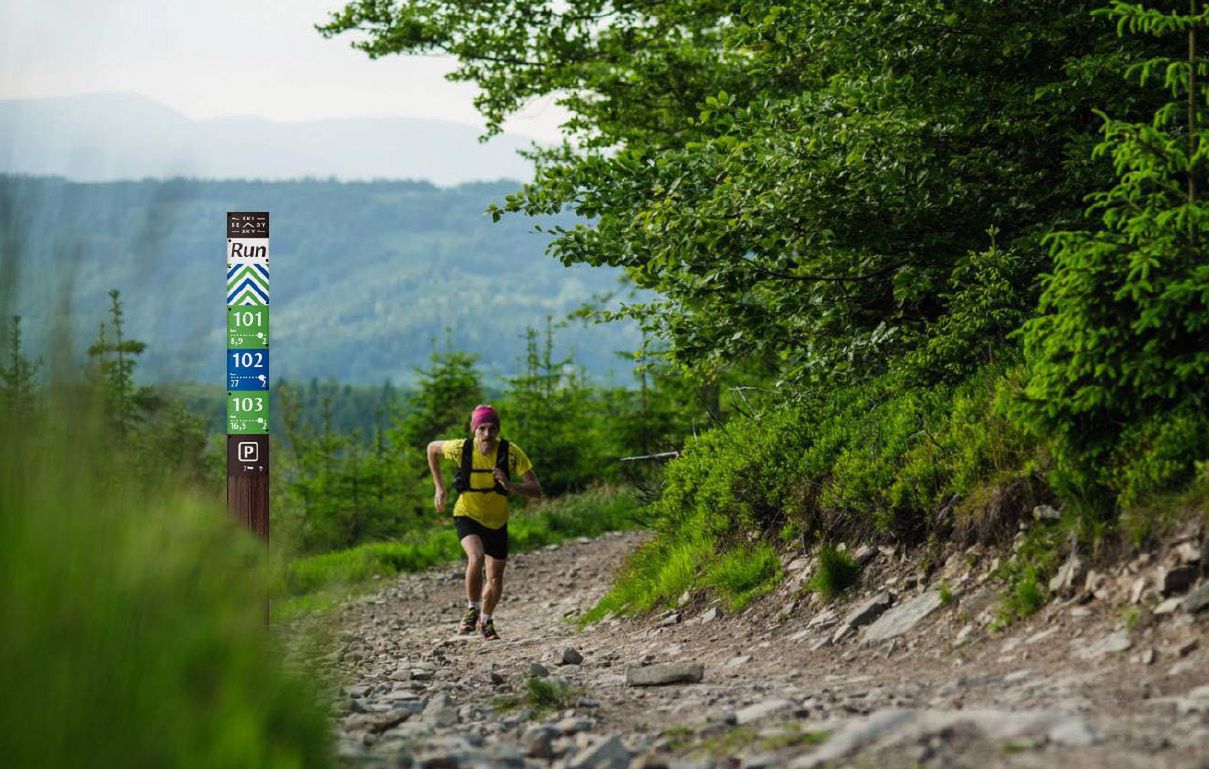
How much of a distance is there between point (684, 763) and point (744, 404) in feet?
27.8

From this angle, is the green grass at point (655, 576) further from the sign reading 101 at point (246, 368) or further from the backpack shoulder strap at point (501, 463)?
the sign reading 101 at point (246, 368)

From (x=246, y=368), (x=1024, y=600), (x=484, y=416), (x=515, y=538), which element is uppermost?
(x=246, y=368)

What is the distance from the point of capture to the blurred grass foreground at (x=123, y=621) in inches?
139

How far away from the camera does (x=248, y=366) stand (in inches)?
341

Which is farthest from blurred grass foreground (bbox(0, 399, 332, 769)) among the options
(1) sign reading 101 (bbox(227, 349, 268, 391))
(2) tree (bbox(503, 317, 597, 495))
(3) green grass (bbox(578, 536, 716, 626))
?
(2) tree (bbox(503, 317, 597, 495))

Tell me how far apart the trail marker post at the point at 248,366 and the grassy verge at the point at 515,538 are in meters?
6.61

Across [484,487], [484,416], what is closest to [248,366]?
[484,416]

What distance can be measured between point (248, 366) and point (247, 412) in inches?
14.0

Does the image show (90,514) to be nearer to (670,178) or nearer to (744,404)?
(670,178)

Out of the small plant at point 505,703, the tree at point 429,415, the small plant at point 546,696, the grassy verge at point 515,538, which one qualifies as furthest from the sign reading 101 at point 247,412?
the tree at point 429,415

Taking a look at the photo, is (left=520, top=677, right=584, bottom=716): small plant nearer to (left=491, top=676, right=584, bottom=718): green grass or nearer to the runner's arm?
(left=491, top=676, right=584, bottom=718): green grass

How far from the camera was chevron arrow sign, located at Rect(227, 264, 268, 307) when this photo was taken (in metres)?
8.63

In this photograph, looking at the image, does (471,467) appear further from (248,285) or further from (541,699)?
(541,699)

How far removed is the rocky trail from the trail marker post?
5.30 feet
